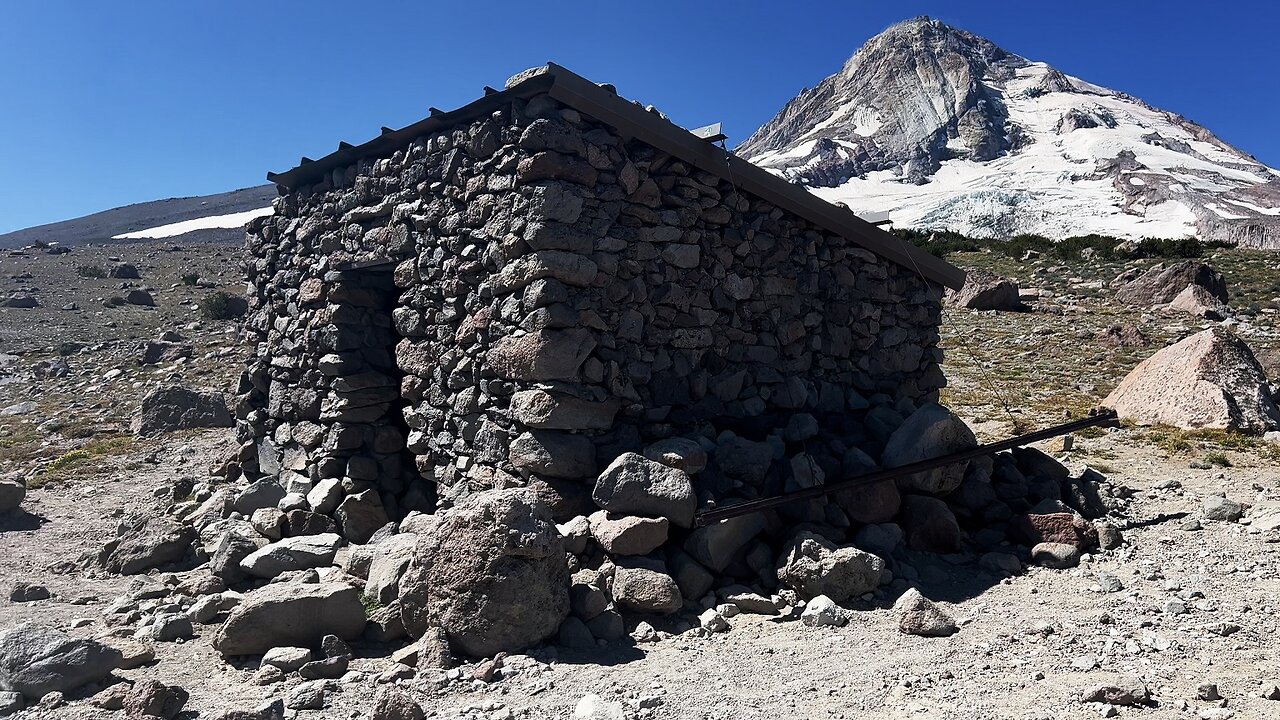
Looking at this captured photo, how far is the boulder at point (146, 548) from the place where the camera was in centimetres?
664

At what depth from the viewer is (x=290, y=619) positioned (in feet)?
15.3

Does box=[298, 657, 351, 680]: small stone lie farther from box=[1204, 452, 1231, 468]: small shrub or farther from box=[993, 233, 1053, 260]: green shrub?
box=[993, 233, 1053, 260]: green shrub

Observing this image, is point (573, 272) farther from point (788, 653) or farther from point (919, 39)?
point (919, 39)

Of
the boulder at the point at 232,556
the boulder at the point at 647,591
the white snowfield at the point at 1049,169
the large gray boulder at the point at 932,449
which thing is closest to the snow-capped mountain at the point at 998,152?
the white snowfield at the point at 1049,169

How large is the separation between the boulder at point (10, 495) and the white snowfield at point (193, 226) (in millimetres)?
47805

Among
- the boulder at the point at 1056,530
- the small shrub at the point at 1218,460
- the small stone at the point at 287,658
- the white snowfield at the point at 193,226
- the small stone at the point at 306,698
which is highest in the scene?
the white snowfield at the point at 193,226

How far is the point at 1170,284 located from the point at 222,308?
2707 cm

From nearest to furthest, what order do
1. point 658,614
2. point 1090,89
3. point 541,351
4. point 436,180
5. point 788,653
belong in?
point 788,653
point 658,614
point 541,351
point 436,180
point 1090,89

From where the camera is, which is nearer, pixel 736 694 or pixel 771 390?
pixel 736 694

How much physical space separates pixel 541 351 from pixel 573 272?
63 centimetres

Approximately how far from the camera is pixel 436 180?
6.64m

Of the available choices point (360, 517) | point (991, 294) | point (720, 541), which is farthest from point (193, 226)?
point (720, 541)

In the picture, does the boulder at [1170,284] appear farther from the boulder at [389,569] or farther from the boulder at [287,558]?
the boulder at [287,558]

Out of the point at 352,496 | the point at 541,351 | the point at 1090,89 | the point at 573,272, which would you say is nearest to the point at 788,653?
the point at 541,351
